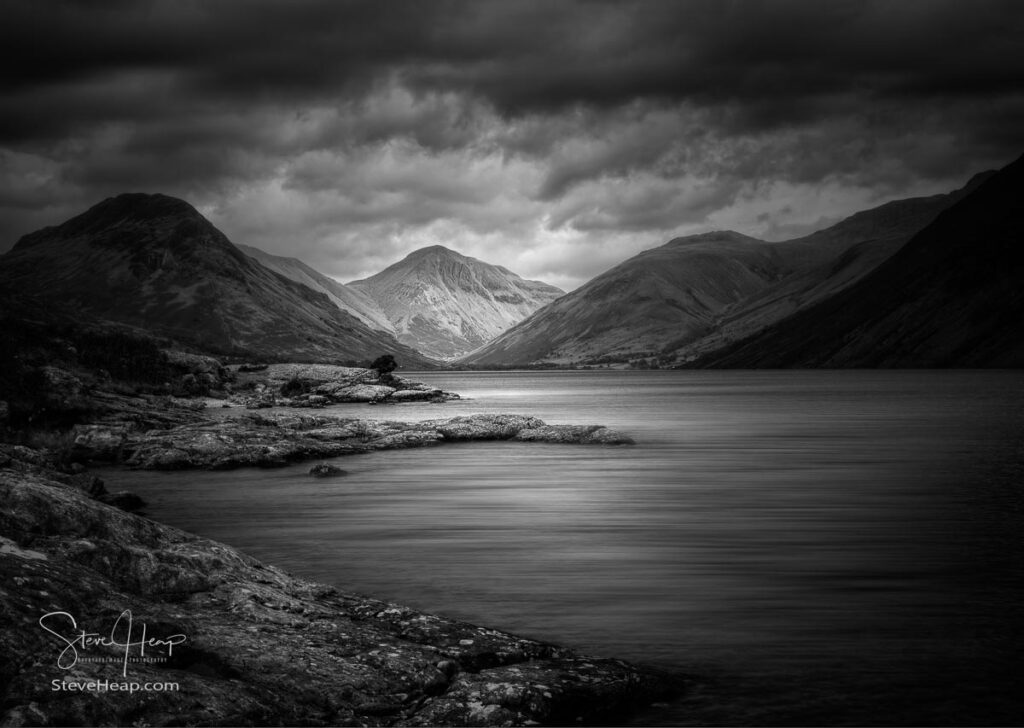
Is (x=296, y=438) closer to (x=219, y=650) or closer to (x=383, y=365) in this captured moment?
(x=219, y=650)

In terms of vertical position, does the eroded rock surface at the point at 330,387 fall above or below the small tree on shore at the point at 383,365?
below

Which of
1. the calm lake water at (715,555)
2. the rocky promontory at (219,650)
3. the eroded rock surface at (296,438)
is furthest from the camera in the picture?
the eroded rock surface at (296,438)

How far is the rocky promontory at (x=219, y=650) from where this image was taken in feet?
27.0

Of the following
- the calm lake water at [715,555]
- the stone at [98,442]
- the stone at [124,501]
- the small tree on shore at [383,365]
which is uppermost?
the small tree on shore at [383,365]

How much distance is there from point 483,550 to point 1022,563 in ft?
46.4

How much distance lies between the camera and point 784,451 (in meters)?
51.2

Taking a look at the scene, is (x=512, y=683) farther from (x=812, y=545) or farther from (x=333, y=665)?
(x=812, y=545)

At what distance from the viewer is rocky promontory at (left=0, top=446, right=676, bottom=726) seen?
27.0 feet

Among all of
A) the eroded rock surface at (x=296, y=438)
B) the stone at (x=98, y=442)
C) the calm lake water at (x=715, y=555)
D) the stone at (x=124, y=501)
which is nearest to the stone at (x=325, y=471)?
the calm lake water at (x=715, y=555)

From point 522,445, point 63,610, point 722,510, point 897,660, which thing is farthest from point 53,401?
point 897,660

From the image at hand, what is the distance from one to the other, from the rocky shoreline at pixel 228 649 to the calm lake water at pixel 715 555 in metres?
1.83

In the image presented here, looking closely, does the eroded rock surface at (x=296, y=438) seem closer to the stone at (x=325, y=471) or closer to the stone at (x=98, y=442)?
the stone at (x=98, y=442)

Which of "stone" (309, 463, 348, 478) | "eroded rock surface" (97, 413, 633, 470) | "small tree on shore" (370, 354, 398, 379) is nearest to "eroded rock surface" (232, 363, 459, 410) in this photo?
"small tree on shore" (370, 354, 398, 379)

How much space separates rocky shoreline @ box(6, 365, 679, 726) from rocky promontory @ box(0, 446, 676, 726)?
22 mm
